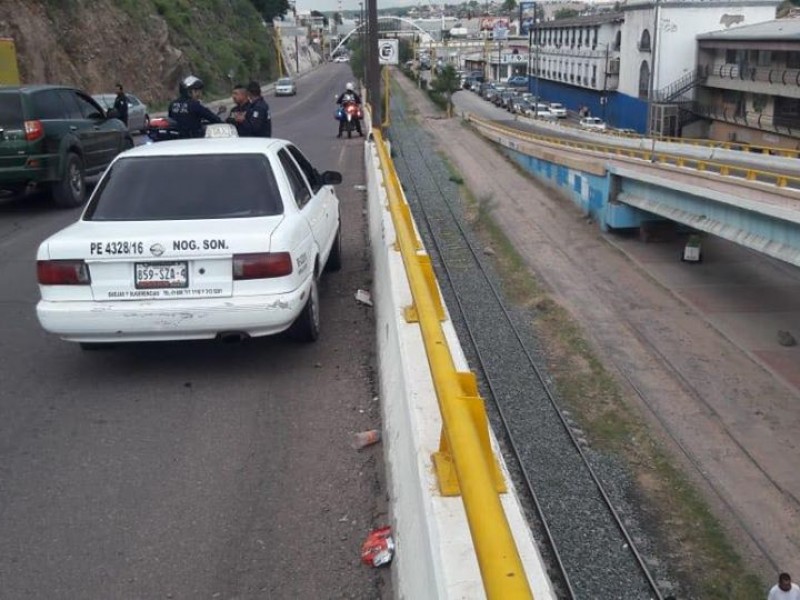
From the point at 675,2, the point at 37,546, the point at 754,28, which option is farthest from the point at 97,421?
the point at 675,2

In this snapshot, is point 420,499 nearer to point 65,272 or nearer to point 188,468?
point 188,468

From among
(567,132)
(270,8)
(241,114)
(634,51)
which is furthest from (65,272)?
(270,8)

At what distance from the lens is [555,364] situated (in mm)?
15492

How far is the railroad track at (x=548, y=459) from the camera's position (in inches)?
329

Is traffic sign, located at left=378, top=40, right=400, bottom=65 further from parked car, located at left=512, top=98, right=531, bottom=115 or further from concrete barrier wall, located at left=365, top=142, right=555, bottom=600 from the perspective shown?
parked car, located at left=512, top=98, right=531, bottom=115

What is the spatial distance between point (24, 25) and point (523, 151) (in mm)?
21268

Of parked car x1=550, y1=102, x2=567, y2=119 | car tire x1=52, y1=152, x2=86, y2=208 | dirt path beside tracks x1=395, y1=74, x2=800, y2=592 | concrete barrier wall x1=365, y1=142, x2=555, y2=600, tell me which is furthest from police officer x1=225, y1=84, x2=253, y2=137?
parked car x1=550, y1=102, x2=567, y2=119

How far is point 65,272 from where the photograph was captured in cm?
630

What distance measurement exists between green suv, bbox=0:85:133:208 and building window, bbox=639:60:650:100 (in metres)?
53.7

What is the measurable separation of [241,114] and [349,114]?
59.8ft

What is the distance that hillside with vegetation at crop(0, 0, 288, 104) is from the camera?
33.1m

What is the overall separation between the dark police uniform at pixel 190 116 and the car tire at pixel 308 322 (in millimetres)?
5243

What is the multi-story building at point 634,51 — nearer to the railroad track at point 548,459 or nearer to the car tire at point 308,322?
the railroad track at point 548,459

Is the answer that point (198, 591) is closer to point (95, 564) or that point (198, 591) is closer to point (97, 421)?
point (95, 564)
